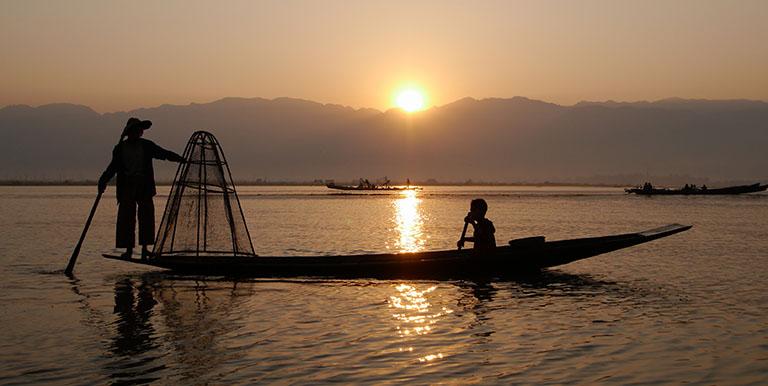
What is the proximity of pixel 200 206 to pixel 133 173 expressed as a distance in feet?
7.38

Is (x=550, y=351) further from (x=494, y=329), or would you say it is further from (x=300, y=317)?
(x=300, y=317)

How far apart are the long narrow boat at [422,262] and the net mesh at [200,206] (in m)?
0.84

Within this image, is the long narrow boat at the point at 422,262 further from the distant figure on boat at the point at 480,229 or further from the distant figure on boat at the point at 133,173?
the distant figure on boat at the point at 133,173

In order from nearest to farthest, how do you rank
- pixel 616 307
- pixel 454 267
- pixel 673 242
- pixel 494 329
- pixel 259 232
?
pixel 494 329, pixel 616 307, pixel 454 267, pixel 673 242, pixel 259 232

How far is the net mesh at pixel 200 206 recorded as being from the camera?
59.3 ft

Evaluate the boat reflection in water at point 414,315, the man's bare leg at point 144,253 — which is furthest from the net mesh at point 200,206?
the boat reflection in water at point 414,315

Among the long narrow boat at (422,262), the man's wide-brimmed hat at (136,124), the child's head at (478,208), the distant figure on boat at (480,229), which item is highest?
the man's wide-brimmed hat at (136,124)

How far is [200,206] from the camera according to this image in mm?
18750

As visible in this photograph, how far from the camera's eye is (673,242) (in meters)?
32.2

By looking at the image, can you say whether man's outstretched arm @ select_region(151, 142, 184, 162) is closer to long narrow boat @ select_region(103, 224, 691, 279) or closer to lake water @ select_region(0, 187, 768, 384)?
long narrow boat @ select_region(103, 224, 691, 279)

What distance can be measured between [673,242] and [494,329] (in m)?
23.1

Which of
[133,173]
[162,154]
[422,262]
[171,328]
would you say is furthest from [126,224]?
[422,262]

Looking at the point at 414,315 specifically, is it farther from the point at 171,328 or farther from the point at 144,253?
the point at 144,253

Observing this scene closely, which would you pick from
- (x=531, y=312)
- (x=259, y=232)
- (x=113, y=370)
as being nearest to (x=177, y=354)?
(x=113, y=370)
